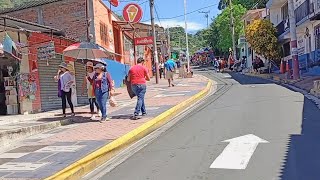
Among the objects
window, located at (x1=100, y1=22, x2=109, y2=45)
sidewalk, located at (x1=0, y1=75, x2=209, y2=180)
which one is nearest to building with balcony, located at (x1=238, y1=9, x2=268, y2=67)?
window, located at (x1=100, y1=22, x2=109, y2=45)

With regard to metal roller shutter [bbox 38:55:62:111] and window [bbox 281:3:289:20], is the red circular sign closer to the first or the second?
metal roller shutter [bbox 38:55:62:111]

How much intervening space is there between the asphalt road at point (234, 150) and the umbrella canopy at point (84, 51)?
13.3 feet

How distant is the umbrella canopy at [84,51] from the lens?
1495 cm

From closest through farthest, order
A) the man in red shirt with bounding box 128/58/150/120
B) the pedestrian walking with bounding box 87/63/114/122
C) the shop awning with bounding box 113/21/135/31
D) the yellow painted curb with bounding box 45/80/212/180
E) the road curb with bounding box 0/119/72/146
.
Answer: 1. the yellow painted curb with bounding box 45/80/212/180
2. the road curb with bounding box 0/119/72/146
3. the pedestrian walking with bounding box 87/63/114/122
4. the man in red shirt with bounding box 128/58/150/120
5. the shop awning with bounding box 113/21/135/31

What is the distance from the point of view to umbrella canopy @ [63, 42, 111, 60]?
49.1 ft

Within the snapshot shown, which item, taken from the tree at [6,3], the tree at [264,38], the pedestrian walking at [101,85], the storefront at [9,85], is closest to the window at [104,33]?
the storefront at [9,85]

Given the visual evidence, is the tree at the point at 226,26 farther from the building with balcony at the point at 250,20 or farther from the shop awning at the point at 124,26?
the shop awning at the point at 124,26

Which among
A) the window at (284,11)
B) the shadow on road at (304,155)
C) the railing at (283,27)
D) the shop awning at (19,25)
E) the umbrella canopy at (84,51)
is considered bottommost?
the shadow on road at (304,155)

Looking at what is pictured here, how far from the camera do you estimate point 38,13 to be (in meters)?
28.7

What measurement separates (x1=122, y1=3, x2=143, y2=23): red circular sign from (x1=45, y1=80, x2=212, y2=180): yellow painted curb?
1528cm

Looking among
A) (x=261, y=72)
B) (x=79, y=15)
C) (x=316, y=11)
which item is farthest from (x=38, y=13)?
(x=261, y=72)

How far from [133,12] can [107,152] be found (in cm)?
2064

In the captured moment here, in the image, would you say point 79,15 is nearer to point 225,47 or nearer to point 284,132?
point 284,132

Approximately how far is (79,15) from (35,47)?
451 inches
